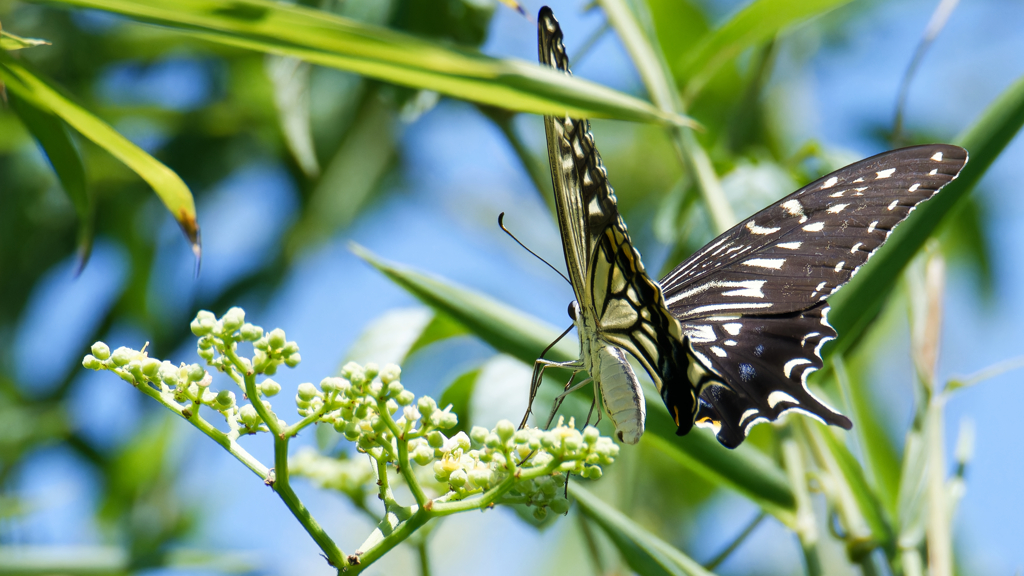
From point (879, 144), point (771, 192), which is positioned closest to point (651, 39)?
point (771, 192)

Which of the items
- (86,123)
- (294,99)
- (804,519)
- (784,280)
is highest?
(294,99)

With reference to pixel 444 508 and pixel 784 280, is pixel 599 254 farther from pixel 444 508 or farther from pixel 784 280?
pixel 444 508

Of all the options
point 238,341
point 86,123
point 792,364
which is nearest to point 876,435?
point 792,364

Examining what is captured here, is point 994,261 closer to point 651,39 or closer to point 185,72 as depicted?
point 651,39

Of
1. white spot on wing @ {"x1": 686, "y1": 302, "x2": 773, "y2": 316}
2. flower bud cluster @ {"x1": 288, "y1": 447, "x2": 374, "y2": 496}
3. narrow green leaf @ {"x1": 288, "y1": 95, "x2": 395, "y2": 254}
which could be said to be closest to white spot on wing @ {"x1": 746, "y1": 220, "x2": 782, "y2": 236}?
white spot on wing @ {"x1": 686, "y1": 302, "x2": 773, "y2": 316}

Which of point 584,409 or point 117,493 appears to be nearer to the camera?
point 584,409

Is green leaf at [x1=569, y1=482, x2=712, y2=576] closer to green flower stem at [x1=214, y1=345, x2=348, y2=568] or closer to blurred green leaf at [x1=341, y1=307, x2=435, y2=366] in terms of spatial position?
green flower stem at [x1=214, y1=345, x2=348, y2=568]

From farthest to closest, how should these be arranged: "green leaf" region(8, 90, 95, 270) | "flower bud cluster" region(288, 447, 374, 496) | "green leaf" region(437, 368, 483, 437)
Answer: "green leaf" region(437, 368, 483, 437) < "flower bud cluster" region(288, 447, 374, 496) < "green leaf" region(8, 90, 95, 270)
